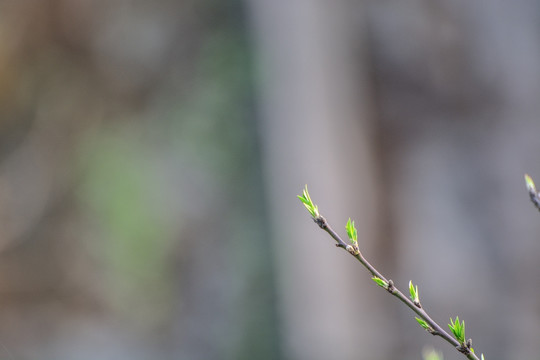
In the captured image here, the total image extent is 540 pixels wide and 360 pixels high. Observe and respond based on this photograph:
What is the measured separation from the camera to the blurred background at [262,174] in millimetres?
1589

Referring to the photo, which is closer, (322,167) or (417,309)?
(417,309)

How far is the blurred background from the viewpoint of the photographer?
5.21 ft

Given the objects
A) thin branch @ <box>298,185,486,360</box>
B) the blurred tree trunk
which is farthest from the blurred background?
thin branch @ <box>298,185,486,360</box>

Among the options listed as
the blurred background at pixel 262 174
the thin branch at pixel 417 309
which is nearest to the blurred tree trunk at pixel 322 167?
the blurred background at pixel 262 174

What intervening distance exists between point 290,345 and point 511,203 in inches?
28.2

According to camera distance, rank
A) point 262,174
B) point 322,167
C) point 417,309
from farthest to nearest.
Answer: point 262,174
point 322,167
point 417,309

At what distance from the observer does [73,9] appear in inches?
87.6

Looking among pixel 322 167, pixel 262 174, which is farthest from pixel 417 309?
pixel 262 174

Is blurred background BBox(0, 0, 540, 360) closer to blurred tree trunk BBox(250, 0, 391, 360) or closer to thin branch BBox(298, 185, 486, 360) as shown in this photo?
blurred tree trunk BBox(250, 0, 391, 360)

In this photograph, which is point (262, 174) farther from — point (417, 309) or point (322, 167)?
point (417, 309)

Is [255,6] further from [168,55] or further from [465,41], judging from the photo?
[465,41]

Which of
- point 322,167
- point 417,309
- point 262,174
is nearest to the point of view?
point 417,309

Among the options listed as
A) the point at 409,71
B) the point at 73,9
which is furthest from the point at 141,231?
the point at 409,71

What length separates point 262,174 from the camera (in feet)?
6.51
